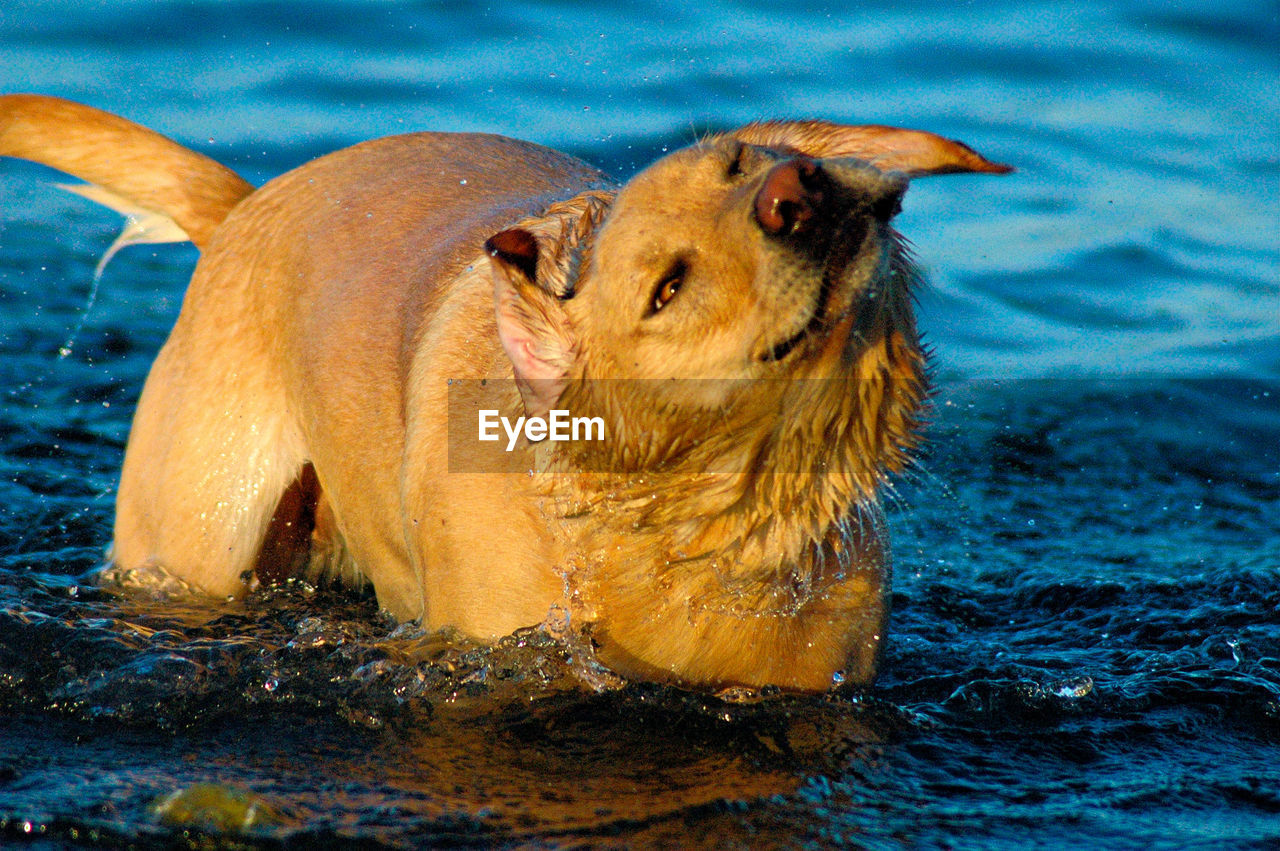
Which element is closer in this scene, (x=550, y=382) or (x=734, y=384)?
(x=734, y=384)

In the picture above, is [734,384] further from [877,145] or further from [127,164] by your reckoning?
[127,164]

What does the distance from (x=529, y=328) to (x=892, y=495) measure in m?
1.01

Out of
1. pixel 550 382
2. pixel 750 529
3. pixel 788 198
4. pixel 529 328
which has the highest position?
pixel 788 198

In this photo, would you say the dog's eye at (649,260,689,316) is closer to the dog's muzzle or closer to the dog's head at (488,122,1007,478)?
the dog's head at (488,122,1007,478)

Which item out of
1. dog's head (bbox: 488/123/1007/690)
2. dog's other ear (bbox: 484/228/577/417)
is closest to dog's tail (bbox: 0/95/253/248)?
dog's head (bbox: 488/123/1007/690)

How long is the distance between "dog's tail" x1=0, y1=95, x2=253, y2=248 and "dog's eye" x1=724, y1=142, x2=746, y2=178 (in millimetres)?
2422

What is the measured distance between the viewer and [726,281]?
2920 millimetres

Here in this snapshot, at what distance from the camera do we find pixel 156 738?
3.60 meters

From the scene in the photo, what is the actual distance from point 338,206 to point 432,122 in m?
4.91

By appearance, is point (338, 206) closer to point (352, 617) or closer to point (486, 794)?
point (352, 617)

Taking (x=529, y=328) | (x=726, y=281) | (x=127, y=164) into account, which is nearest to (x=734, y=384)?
(x=726, y=281)

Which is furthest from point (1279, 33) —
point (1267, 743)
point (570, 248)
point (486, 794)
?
point (486, 794)

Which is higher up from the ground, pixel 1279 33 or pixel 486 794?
pixel 1279 33

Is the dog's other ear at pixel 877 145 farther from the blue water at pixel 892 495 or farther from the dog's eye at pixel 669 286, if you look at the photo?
the blue water at pixel 892 495
